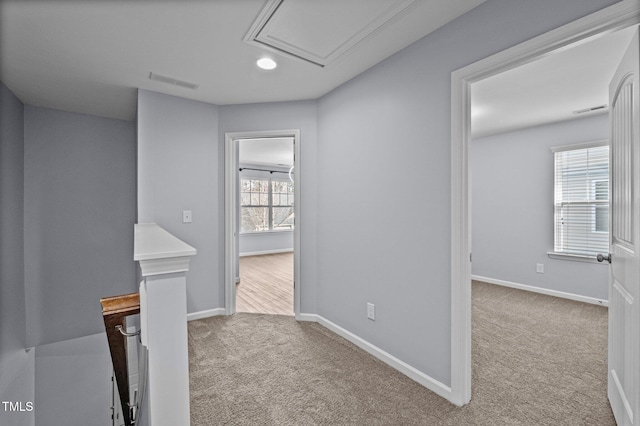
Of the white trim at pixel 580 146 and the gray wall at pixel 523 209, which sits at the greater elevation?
the white trim at pixel 580 146

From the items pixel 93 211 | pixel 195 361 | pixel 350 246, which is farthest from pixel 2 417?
pixel 350 246

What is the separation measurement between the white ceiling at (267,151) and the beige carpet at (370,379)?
3240 mm

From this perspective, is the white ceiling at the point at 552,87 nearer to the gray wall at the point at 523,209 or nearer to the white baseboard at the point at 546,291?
the gray wall at the point at 523,209

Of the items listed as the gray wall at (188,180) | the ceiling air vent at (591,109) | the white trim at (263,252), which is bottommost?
the white trim at (263,252)

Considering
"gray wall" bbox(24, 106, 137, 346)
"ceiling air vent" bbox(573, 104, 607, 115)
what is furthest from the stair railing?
"ceiling air vent" bbox(573, 104, 607, 115)

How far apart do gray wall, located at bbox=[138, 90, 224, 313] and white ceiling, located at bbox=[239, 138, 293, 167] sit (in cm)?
153

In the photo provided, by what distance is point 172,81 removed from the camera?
264cm

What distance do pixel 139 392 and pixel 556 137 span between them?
5267 mm

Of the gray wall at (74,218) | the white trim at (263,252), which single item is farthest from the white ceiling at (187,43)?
the white trim at (263,252)

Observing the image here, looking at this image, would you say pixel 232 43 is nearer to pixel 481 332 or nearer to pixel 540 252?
pixel 481 332

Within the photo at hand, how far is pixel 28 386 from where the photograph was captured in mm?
3035

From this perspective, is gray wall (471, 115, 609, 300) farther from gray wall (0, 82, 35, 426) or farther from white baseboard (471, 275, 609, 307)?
gray wall (0, 82, 35, 426)

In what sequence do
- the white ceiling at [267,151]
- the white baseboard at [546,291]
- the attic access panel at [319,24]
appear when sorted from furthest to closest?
the white ceiling at [267,151] → the white baseboard at [546,291] → the attic access panel at [319,24]

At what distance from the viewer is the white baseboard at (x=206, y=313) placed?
3.08m
